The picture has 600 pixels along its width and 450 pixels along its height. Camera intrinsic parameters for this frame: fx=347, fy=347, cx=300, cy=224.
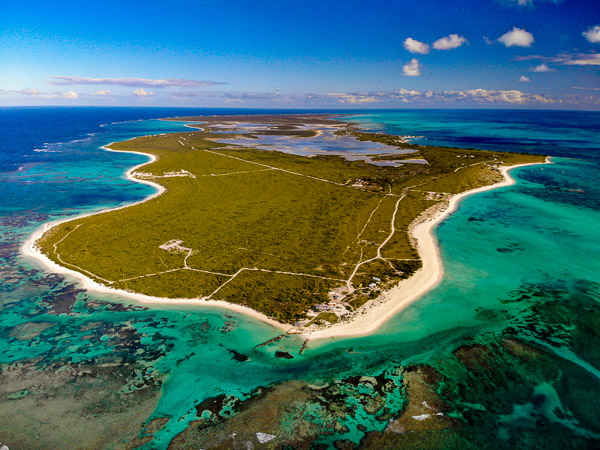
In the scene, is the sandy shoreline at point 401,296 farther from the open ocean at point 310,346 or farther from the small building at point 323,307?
the small building at point 323,307

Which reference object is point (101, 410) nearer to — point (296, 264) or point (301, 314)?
point (301, 314)

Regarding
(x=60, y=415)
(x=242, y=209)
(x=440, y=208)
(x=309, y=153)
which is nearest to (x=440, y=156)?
(x=309, y=153)

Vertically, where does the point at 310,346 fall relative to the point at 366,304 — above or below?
below

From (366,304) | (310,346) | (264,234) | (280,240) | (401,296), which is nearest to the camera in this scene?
(310,346)

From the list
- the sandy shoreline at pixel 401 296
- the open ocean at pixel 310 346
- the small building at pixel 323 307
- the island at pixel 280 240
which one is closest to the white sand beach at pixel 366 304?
the sandy shoreline at pixel 401 296

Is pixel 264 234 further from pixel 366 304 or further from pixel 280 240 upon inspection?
pixel 366 304

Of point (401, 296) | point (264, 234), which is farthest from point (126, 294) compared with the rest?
point (401, 296)

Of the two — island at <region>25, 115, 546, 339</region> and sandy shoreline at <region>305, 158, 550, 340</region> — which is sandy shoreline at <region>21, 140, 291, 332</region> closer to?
island at <region>25, 115, 546, 339</region>
